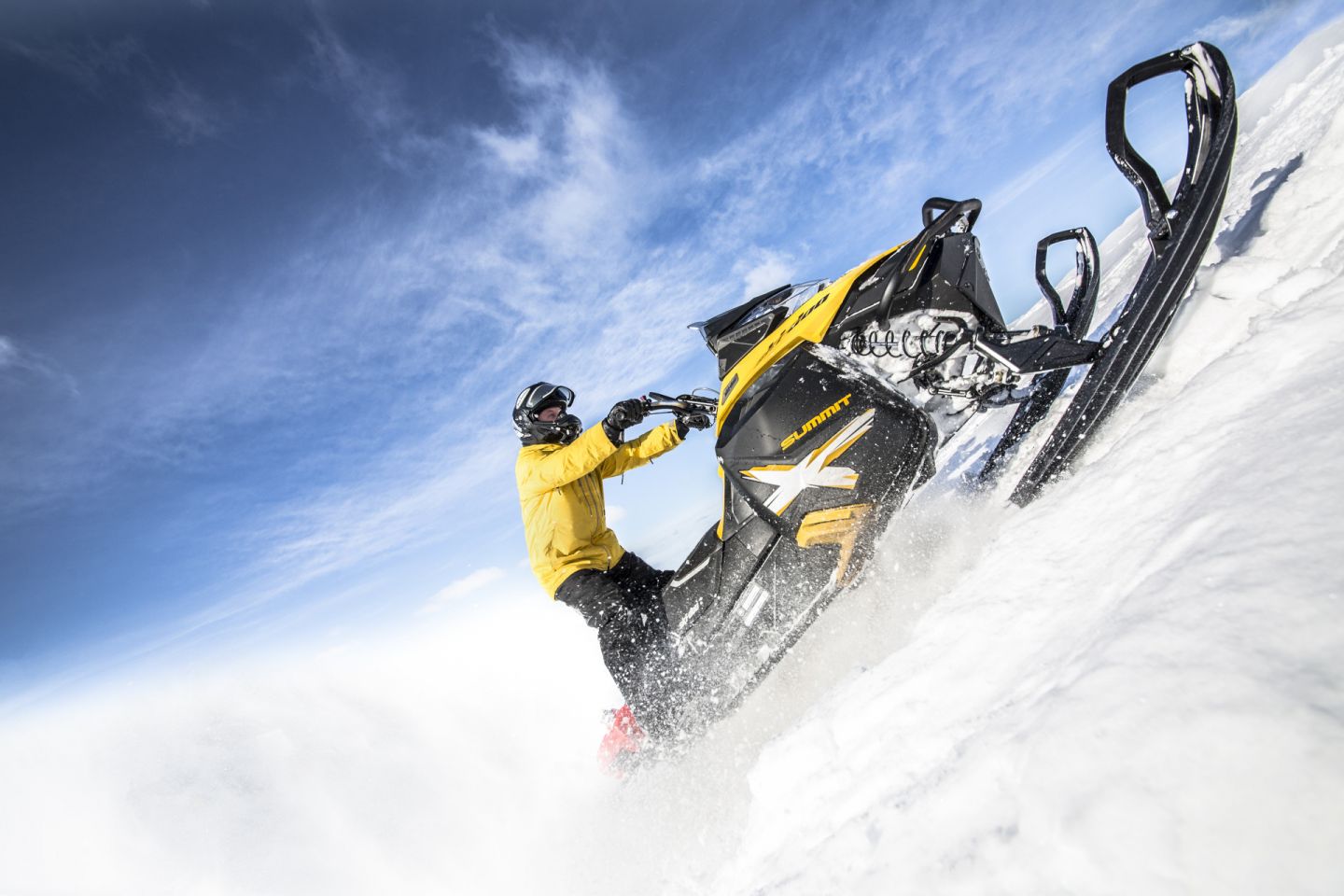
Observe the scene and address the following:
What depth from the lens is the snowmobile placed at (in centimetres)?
262

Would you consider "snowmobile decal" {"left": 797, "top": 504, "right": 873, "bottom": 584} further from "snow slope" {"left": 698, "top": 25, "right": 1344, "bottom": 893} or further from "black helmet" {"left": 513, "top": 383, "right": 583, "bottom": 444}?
"black helmet" {"left": 513, "top": 383, "right": 583, "bottom": 444}

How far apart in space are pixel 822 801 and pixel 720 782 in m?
1.86

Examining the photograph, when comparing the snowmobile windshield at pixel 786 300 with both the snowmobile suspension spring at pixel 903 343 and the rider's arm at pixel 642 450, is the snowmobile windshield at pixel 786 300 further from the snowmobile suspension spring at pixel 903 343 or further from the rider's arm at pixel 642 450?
the rider's arm at pixel 642 450

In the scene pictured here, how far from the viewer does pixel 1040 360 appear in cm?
262

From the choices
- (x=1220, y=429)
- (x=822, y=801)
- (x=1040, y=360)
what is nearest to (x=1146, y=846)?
(x=822, y=801)

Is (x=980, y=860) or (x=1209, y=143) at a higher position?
(x=1209, y=143)

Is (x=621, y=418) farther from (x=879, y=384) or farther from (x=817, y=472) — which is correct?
(x=879, y=384)

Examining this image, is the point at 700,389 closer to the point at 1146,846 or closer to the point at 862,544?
the point at 862,544

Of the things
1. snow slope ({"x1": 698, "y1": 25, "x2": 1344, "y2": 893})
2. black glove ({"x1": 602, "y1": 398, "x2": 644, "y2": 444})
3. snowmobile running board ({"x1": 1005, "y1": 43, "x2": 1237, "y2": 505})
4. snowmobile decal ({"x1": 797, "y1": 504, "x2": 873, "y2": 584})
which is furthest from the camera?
black glove ({"x1": 602, "y1": 398, "x2": 644, "y2": 444})

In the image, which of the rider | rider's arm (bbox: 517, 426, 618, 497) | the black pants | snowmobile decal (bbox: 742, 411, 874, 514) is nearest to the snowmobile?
snowmobile decal (bbox: 742, 411, 874, 514)

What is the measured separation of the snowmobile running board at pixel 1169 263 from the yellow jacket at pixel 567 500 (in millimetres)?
2141

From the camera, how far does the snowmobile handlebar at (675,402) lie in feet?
12.0

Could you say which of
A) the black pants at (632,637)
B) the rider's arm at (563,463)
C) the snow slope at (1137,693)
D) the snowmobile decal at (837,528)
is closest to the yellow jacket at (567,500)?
the rider's arm at (563,463)

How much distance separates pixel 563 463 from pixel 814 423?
1.46 meters
